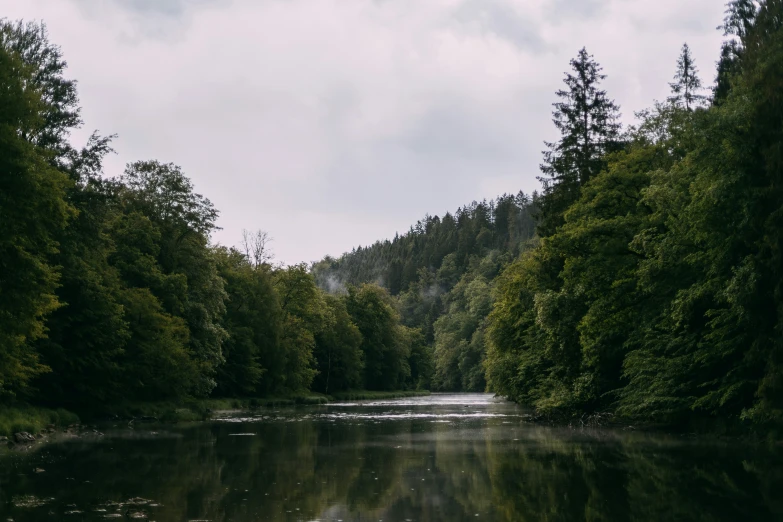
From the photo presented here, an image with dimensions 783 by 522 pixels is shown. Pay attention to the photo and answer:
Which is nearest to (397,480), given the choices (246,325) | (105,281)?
→ (105,281)

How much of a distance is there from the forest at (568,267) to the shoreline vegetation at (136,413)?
1.02 m

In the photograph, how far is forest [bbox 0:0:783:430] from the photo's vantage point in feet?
82.6

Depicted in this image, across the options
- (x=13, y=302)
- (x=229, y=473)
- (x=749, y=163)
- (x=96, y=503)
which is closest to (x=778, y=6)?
(x=749, y=163)

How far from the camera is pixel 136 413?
45.4m

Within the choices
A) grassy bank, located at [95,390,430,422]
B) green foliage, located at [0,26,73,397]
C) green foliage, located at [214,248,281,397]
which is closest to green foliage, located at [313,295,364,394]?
grassy bank, located at [95,390,430,422]

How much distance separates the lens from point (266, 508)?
535 inches

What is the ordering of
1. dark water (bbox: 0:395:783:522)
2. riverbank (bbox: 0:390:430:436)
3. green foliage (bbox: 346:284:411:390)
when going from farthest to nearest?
green foliage (bbox: 346:284:411:390) < riverbank (bbox: 0:390:430:436) < dark water (bbox: 0:395:783:522)

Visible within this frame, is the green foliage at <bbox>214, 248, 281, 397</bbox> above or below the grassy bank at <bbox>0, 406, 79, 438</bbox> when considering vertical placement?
above

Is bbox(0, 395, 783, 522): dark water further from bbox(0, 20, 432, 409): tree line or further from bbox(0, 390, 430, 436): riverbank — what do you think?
bbox(0, 20, 432, 409): tree line

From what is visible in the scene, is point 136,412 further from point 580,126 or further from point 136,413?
point 580,126

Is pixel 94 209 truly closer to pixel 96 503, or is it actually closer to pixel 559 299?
pixel 559 299

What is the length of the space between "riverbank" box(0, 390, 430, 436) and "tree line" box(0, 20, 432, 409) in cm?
80

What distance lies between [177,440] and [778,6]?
26.4 meters

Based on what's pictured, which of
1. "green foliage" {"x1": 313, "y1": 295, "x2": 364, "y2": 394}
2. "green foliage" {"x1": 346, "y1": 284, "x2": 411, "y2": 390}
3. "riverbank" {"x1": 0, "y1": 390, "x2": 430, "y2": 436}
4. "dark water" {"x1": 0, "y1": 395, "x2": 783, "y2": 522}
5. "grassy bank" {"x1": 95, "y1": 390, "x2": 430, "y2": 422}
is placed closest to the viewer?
"dark water" {"x1": 0, "y1": 395, "x2": 783, "y2": 522}
